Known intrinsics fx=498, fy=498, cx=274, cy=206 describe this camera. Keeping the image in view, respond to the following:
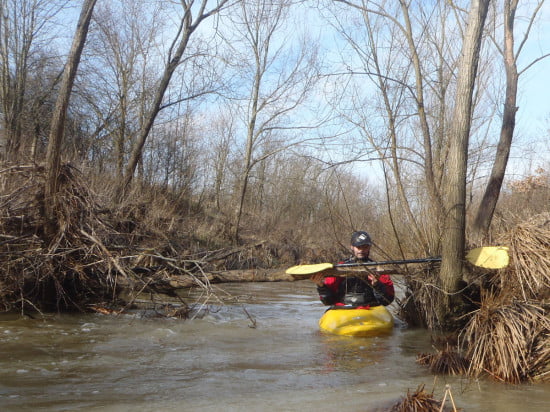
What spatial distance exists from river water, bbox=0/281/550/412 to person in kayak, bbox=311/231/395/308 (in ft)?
1.57

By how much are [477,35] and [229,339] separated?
4.55 metres

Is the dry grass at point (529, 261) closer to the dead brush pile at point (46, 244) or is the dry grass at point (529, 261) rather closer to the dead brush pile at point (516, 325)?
the dead brush pile at point (516, 325)

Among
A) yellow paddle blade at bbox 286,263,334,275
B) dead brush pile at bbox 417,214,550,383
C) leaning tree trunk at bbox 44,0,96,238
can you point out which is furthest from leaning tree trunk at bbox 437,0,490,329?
leaning tree trunk at bbox 44,0,96,238

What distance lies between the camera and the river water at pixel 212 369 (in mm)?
3574

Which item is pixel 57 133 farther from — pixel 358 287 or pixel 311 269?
pixel 358 287

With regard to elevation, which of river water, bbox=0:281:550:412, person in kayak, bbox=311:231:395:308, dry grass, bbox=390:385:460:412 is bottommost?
river water, bbox=0:281:550:412

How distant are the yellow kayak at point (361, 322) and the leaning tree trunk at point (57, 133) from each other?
385 cm

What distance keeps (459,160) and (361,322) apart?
7.38ft

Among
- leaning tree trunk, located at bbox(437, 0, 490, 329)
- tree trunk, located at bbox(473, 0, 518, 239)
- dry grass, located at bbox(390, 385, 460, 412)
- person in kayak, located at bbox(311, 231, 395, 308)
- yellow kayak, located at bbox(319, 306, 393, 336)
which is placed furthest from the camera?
tree trunk, located at bbox(473, 0, 518, 239)

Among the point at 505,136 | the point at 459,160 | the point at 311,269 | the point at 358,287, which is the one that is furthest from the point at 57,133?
the point at 505,136

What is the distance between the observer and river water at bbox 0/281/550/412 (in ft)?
11.7

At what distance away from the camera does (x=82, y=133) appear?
17.7 m

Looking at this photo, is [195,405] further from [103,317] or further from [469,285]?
[103,317]

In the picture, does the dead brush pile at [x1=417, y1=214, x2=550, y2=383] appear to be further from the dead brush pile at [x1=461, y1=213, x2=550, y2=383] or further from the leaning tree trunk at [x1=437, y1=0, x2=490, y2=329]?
the leaning tree trunk at [x1=437, y1=0, x2=490, y2=329]
